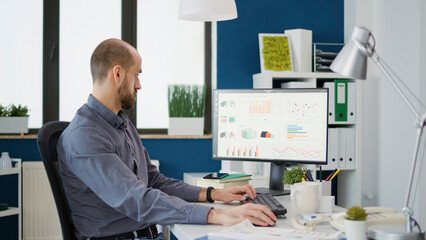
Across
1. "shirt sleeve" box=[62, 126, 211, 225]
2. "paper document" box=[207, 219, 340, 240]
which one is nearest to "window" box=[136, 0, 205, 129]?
"shirt sleeve" box=[62, 126, 211, 225]

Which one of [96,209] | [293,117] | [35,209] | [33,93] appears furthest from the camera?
[33,93]

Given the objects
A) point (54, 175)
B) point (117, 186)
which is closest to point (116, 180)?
point (117, 186)

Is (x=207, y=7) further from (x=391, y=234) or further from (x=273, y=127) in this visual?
(x=391, y=234)

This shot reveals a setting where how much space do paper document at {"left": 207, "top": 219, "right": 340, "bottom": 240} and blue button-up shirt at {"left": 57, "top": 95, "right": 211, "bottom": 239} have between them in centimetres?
15

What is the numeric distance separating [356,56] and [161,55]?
9.43ft

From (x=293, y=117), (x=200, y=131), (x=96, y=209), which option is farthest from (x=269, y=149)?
(x=200, y=131)

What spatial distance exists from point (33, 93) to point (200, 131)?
1.36m

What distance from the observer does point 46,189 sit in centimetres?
348

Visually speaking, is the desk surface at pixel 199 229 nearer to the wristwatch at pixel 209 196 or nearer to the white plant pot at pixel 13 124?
the wristwatch at pixel 209 196

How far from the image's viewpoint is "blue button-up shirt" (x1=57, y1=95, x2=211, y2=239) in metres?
1.47

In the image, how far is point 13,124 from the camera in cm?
349

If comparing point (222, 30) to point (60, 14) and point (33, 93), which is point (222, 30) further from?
point (33, 93)

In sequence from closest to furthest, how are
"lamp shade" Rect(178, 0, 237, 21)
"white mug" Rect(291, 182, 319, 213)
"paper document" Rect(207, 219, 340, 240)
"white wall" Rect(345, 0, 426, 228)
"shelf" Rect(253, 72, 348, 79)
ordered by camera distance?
"paper document" Rect(207, 219, 340, 240), "white mug" Rect(291, 182, 319, 213), "lamp shade" Rect(178, 0, 237, 21), "white wall" Rect(345, 0, 426, 228), "shelf" Rect(253, 72, 348, 79)

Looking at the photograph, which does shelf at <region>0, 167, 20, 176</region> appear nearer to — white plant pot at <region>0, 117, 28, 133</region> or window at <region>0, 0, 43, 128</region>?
white plant pot at <region>0, 117, 28, 133</region>
